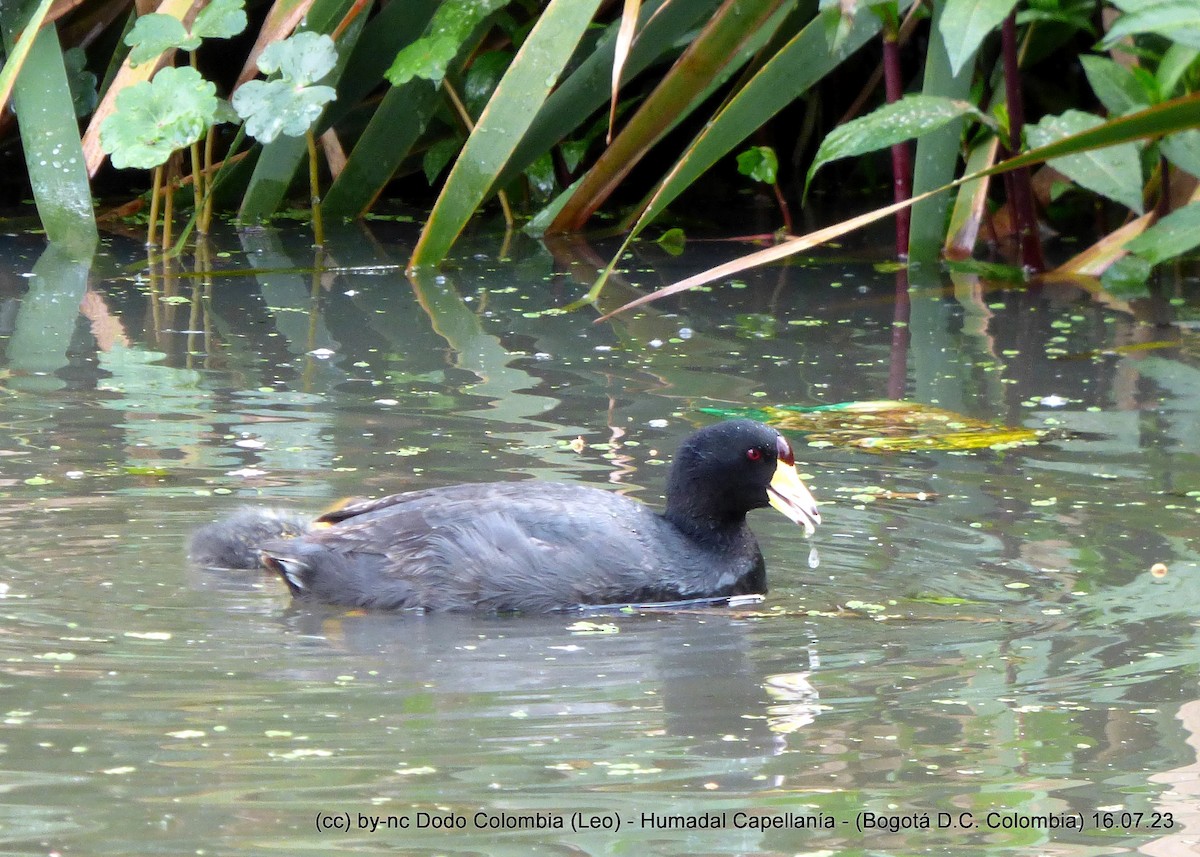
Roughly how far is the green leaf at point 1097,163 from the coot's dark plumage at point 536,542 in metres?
3.22

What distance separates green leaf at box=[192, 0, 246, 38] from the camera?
27.3 ft

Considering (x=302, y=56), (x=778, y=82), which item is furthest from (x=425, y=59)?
(x=778, y=82)

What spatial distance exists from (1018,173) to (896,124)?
1020 millimetres

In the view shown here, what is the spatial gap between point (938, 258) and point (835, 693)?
5.38 metres

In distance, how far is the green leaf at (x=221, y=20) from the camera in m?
8.34

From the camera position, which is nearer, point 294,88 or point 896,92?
point 896,92

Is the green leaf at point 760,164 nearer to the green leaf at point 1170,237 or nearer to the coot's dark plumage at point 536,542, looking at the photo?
the green leaf at point 1170,237

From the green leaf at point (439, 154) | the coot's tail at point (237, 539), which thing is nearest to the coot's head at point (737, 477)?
the coot's tail at point (237, 539)

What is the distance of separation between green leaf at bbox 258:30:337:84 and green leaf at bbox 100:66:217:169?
310 mm

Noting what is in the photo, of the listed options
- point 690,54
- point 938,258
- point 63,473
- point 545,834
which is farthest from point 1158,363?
point 545,834

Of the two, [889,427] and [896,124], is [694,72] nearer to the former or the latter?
[896,124]

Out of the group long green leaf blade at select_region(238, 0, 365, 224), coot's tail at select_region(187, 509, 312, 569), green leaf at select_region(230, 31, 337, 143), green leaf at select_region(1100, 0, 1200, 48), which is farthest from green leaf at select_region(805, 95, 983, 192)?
coot's tail at select_region(187, 509, 312, 569)

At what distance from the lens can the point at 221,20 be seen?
836 centimetres

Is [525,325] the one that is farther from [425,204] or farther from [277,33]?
[425,204]
